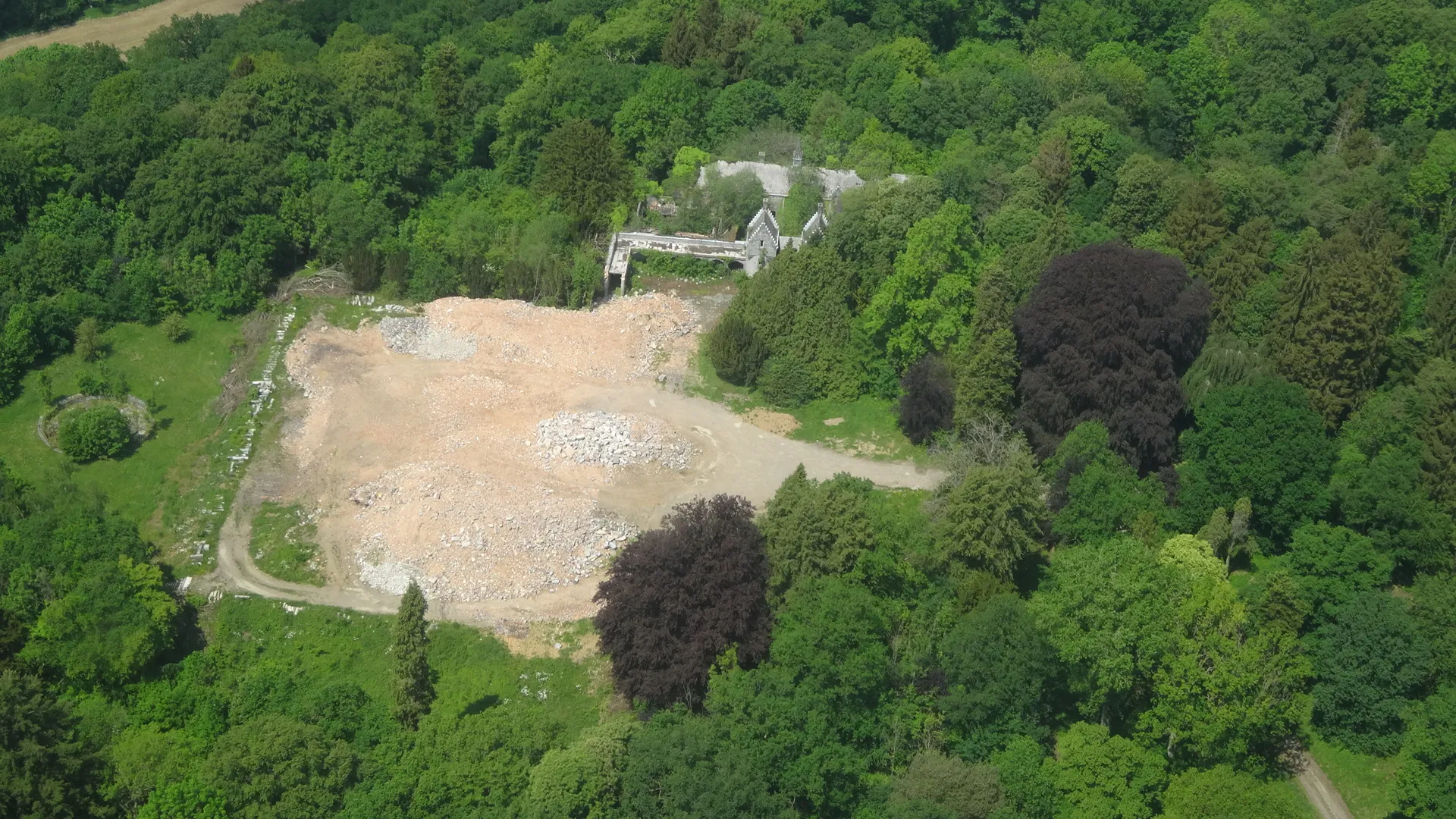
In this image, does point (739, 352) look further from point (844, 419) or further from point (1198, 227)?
point (1198, 227)

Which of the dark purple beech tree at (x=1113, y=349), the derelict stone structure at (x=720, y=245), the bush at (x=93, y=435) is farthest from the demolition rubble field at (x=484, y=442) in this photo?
the dark purple beech tree at (x=1113, y=349)

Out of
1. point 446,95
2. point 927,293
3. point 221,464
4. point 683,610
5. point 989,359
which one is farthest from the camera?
point 446,95

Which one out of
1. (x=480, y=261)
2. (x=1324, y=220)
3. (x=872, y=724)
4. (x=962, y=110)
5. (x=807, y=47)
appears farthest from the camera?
(x=807, y=47)

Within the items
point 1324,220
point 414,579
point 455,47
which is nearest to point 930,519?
point 414,579

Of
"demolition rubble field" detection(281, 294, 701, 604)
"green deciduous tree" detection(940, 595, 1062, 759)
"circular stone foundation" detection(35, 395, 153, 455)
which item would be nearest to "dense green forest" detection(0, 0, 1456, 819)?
"green deciduous tree" detection(940, 595, 1062, 759)

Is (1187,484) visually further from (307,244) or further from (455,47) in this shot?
(455,47)

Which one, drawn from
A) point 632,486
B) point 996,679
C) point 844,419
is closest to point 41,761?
point 632,486
